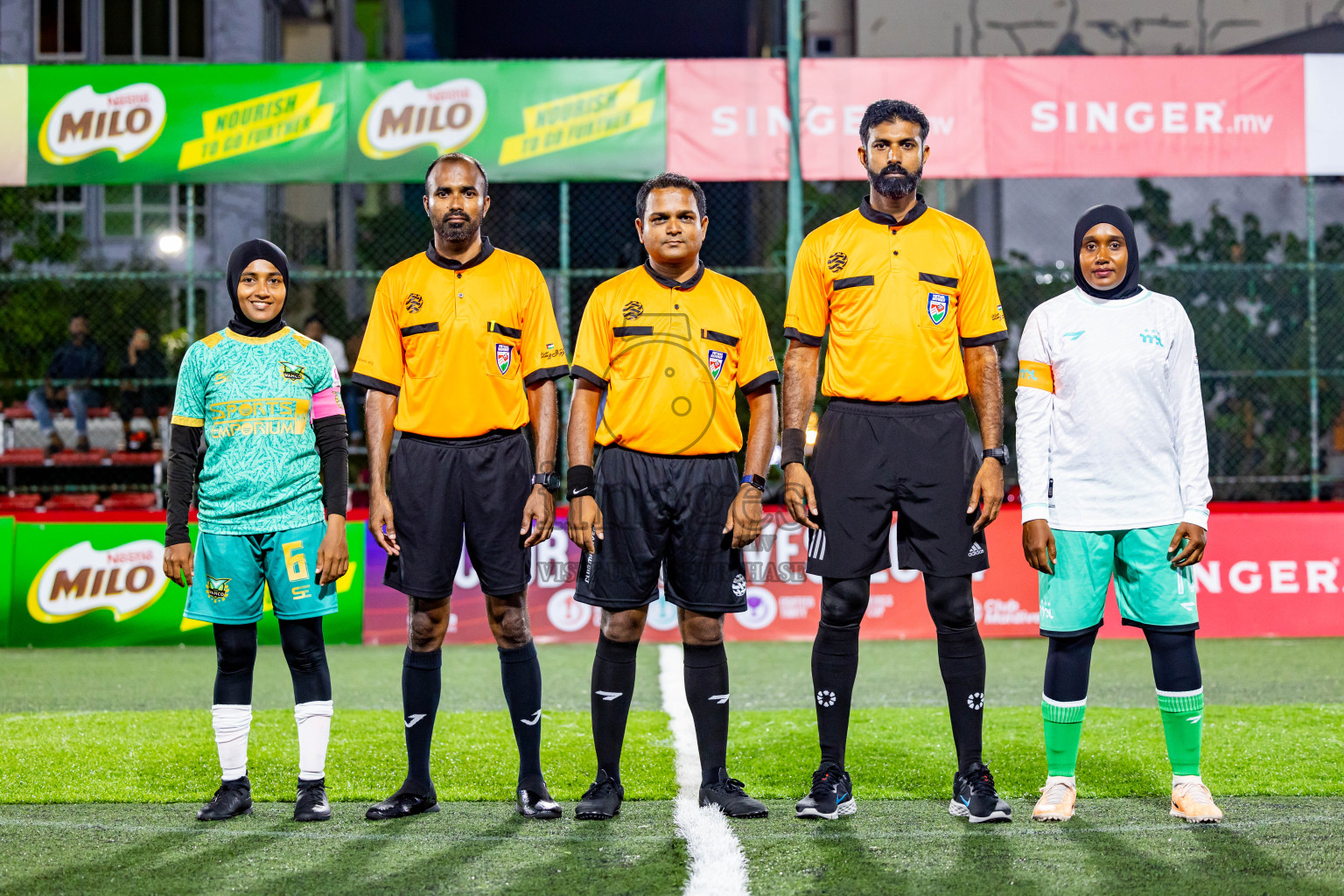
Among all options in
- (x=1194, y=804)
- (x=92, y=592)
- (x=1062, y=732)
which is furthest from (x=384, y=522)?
(x=92, y=592)

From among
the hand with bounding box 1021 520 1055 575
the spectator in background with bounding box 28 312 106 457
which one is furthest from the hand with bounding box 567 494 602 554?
the spectator in background with bounding box 28 312 106 457

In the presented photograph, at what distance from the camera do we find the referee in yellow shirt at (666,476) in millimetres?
4285

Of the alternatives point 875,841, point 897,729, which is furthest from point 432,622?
point 897,729

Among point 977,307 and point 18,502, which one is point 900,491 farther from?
point 18,502

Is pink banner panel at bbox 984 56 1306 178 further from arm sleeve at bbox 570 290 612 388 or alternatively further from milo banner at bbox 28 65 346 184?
arm sleeve at bbox 570 290 612 388

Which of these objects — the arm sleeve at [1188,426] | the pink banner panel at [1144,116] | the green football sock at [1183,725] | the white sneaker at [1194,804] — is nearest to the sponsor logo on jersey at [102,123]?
the pink banner panel at [1144,116]

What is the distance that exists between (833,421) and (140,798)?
9.38 ft

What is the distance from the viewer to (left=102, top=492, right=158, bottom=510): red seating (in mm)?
12742

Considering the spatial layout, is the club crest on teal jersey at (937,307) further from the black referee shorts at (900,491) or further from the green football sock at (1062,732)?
the green football sock at (1062,732)

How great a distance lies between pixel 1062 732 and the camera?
4246 millimetres

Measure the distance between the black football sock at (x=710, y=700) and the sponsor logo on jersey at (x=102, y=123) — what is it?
10014 millimetres

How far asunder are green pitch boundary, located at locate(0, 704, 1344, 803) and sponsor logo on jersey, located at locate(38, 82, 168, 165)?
7229 mm

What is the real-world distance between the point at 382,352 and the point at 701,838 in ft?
6.38

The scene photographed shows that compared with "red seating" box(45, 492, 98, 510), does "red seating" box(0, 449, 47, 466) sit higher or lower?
higher
